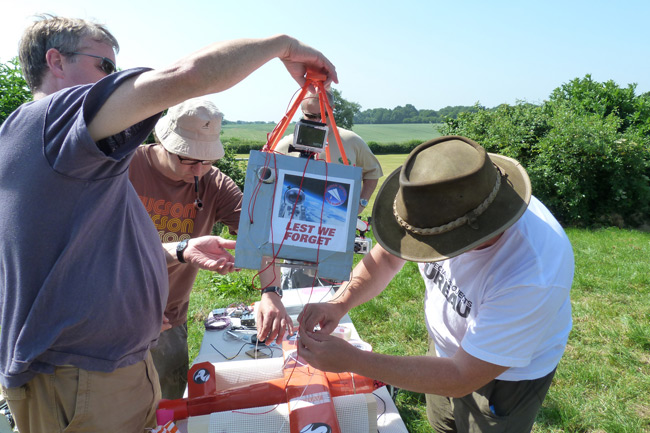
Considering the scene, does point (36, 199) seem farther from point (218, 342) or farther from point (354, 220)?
point (218, 342)

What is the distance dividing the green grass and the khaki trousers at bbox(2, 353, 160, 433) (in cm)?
218

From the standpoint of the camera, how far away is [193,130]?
2.32 metres

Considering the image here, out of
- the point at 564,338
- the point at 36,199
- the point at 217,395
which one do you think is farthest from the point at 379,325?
the point at 36,199

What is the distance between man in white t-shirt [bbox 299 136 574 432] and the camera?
139 cm

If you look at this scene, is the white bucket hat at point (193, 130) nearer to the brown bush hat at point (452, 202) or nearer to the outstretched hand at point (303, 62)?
the outstretched hand at point (303, 62)

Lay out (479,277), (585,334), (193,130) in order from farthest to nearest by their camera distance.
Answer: (585,334), (193,130), (479,277)

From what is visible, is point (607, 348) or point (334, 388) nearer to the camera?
point (334, 388)

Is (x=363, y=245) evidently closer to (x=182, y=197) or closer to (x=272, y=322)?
(x=272, y=322)

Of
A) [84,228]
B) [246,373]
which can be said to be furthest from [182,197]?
[84,228]

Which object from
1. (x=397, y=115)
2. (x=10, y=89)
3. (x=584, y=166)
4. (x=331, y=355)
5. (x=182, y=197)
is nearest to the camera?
(x=331, y=355)

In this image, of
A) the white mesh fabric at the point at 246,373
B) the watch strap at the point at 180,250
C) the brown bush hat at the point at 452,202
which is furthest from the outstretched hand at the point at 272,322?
the brown bush hat at the point at 452,202

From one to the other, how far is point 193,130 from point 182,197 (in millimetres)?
451

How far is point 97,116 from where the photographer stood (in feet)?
3.55

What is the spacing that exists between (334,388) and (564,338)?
1062mm
